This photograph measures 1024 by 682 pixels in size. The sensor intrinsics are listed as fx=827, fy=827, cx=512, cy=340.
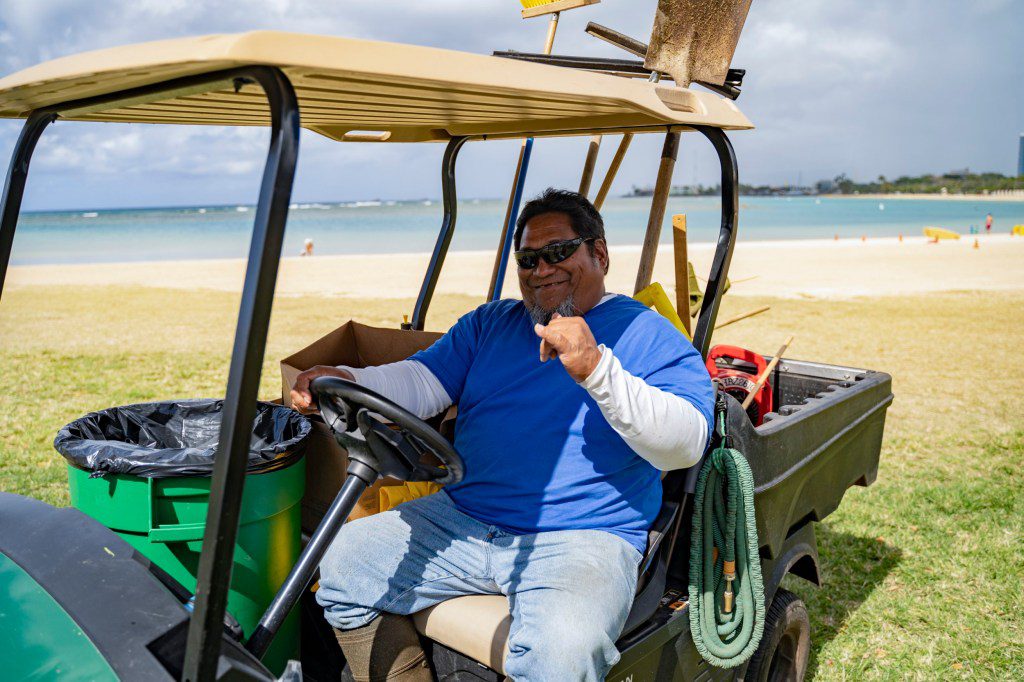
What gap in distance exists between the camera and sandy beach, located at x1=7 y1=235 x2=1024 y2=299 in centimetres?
1488

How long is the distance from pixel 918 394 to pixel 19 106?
692 centimetres

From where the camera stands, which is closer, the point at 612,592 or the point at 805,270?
the point at 612,592

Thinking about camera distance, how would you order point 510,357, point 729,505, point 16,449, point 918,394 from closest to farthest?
point 729,505, point 510,357, point 16,449, point 918,394

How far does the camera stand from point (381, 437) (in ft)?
5.98

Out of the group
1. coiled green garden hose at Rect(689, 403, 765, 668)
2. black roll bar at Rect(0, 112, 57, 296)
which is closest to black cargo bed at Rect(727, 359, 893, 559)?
coiled green garden hose at Rect(689, 403, 765, 668)

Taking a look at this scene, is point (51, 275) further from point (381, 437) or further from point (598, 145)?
point (381, 437)

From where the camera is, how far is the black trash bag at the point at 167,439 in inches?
76.5

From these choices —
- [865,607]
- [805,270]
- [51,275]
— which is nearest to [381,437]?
[865,607]

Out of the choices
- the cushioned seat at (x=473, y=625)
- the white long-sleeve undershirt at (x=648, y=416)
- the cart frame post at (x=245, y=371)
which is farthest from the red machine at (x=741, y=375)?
the cart frame post at (x=245, y=371)

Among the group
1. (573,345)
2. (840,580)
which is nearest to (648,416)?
(573,345)

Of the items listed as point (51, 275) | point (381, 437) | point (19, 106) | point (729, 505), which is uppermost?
point (19, 106)

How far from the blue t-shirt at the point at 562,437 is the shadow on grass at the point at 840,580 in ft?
5.27

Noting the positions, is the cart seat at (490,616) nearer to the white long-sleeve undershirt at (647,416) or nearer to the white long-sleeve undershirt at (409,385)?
the white long-sleeve undershirt at (647,416)

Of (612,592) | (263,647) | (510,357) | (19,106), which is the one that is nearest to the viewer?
(263,647)
